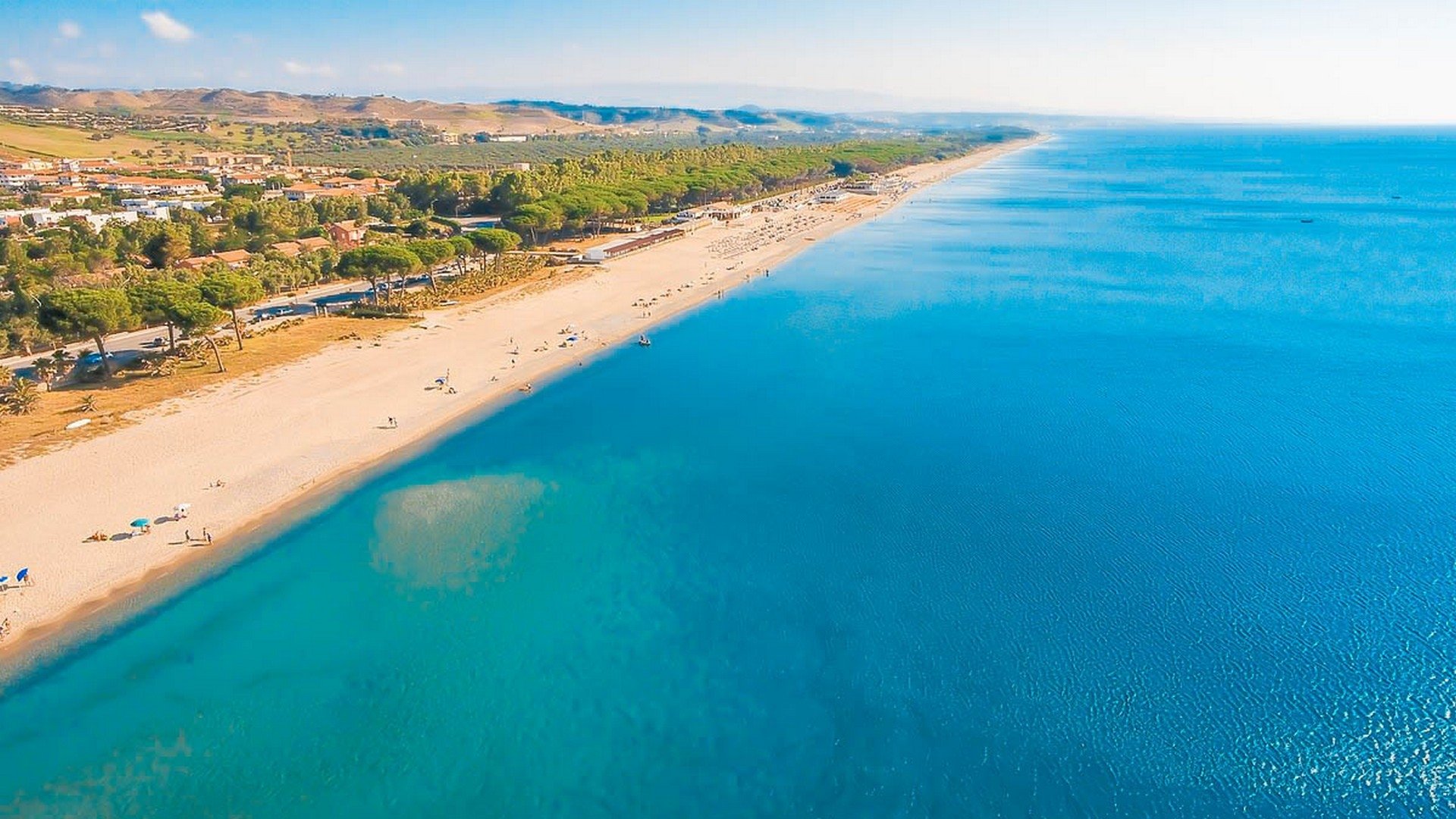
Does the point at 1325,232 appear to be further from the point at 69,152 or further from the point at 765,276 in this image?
the point at 69,152

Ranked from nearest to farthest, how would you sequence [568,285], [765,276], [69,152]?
[568,285], [765,276], [69,152]

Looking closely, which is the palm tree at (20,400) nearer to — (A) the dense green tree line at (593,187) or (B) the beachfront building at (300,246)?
(B) the beachfront building at (300,246)

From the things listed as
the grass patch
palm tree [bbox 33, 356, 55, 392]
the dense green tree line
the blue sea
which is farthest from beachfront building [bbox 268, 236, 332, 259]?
the grass patch

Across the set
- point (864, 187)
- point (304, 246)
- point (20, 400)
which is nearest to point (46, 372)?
point (20, 400)

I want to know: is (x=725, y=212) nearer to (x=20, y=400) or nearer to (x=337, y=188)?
(x=337, y=188)

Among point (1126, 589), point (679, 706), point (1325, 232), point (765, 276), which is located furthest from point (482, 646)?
point (1325, 232)

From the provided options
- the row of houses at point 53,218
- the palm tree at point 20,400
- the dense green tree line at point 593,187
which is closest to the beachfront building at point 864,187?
the dense green tree line at point 593,187

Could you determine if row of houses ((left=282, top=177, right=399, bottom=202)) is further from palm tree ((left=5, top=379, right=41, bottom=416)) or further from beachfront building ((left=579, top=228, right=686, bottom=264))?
palm tree ((left=5, top=379, right=41, bottom=416))
